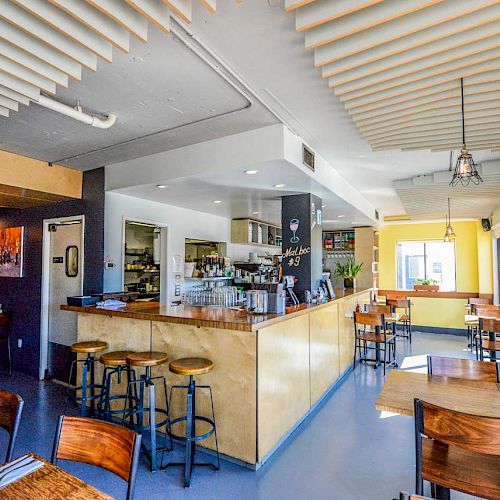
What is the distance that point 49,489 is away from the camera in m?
1.27

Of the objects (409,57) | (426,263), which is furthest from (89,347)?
(426,263)

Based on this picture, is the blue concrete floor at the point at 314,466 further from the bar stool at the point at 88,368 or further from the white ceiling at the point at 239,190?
the white ceiling at the point at 239,190

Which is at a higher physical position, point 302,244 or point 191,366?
point 302,244

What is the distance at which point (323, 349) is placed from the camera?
439 cm

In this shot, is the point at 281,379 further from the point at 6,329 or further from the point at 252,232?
the point at 6,329

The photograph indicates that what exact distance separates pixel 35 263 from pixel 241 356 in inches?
166

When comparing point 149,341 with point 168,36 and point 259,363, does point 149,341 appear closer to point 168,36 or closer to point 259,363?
point 259,363

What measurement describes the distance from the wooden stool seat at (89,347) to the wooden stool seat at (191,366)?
3.68ft

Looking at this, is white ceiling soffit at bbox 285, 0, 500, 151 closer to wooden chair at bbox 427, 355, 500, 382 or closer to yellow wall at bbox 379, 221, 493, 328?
wooden chair at bbox 427, 355, 500, 382

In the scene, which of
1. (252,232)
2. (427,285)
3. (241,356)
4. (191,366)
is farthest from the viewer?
(427,285)

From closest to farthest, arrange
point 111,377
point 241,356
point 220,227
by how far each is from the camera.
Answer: point 241,356
point 111,377
point 220,227

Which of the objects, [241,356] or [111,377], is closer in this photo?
[241,356]

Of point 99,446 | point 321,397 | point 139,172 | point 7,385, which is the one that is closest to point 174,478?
point 99,446

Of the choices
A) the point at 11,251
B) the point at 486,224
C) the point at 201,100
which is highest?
the point at 201,100
